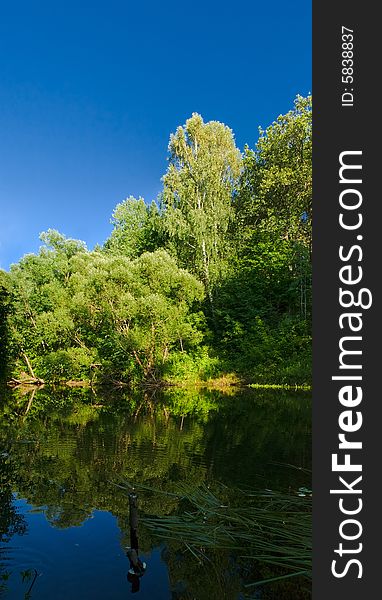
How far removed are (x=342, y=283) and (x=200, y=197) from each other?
4051 centimetres

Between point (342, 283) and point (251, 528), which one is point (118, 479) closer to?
point (251, 528)

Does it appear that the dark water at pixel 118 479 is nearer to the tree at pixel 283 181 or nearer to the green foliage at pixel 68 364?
the green foliage at pixel 68 364

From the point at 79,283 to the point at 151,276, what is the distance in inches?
241

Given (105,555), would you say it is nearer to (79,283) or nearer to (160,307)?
(160,307)

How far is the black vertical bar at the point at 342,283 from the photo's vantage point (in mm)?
2701

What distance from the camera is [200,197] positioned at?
42125 millimetres

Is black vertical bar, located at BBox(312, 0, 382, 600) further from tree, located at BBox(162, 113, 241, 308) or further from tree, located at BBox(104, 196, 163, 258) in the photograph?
tree, located at BBox(104, 196, 163, 258)

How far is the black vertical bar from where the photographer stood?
106 inches

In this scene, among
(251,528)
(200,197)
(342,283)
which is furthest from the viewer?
(200,197)

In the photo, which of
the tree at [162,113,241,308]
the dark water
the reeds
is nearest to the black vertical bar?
the reeds

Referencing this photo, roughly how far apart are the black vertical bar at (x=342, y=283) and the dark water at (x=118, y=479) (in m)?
3.79

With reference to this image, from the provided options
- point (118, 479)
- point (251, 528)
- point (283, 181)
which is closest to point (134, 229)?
point (283, 181)

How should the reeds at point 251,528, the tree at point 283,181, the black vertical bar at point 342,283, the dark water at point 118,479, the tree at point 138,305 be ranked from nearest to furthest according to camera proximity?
the black vertical bar at point 342,283, the reeds at point 251,528, the dark water at point 118,479, the tree at point 138,305, the tree at point 283,181

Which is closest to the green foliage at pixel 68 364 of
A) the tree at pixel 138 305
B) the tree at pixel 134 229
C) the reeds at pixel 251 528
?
the tree at pixel 138 305
